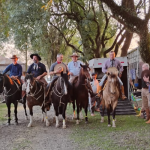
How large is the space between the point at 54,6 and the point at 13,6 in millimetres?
5305

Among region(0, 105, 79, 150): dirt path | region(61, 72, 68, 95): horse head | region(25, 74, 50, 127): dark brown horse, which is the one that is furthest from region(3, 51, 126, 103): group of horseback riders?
region(0, 105, 79, 150): dirt path

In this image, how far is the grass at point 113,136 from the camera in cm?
602

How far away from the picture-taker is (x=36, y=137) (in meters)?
7.29

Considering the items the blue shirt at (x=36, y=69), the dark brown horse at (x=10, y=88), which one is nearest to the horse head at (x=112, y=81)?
the blue shirt at (x=36, y=69)

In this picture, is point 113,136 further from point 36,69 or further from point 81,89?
point 36,69

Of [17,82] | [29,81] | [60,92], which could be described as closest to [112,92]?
[60,92]

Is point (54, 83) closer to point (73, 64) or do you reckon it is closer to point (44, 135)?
point (73, 64)

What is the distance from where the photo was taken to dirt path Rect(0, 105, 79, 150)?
247 inches

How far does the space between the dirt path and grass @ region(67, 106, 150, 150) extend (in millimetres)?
361

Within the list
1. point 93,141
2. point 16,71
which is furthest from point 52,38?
point 93,141

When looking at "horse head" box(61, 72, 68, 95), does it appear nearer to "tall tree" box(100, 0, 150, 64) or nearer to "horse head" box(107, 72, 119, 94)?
"horse head" box(107, 72, 119, 94)

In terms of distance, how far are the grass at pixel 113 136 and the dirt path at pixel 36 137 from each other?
361 mm

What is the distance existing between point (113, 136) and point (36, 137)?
255cm

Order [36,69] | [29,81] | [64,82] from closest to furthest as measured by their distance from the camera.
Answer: [29,81]
[64,82]
[36,69]
